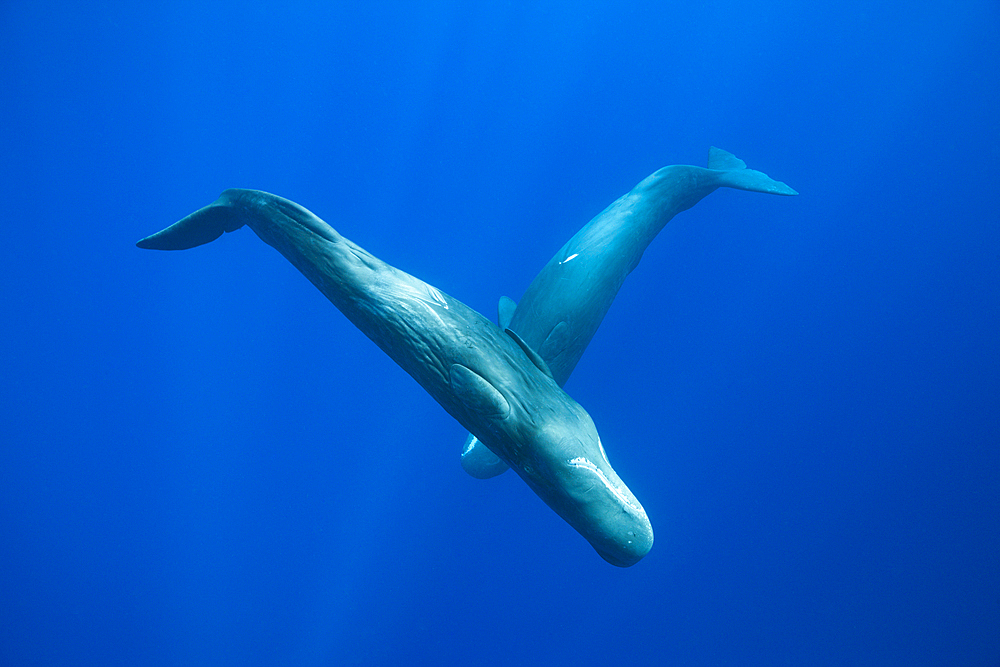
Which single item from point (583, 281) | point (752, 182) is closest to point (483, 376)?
point (583, 281)

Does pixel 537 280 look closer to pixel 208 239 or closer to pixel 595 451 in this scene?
pixel 595 451

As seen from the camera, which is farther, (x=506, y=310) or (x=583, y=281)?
(x=506, y=310)

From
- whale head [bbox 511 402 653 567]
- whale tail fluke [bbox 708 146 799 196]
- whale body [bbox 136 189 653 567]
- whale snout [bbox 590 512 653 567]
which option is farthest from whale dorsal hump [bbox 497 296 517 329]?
whale tail fluke [bbox 708 146 799 196]

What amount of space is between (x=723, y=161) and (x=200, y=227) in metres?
5.59

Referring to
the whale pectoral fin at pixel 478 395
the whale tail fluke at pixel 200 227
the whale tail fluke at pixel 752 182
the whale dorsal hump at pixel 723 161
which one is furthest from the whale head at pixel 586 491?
the whale dorsal hump at pixel 723 161

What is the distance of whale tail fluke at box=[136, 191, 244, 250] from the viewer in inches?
147

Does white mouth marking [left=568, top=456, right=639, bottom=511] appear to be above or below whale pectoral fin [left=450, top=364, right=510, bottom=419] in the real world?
below

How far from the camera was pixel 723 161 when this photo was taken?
6.35 metres

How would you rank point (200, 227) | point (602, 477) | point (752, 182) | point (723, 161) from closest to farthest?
1. point (602, 477)
2. point (200, 227)
3. point (752, 182)
4. point (723, 161)

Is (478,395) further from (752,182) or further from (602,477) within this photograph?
(752,182)

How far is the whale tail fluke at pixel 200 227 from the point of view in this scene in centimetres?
374

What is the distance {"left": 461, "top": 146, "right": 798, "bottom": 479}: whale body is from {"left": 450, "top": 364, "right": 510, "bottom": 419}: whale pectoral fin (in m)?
1.34

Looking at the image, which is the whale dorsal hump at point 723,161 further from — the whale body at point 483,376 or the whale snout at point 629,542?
the whale snout at point 629,542

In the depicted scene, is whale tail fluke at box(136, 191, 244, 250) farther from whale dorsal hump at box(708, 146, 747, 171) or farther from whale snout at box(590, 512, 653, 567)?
whale dorsal hump at box(708, 146, 747, 171)
